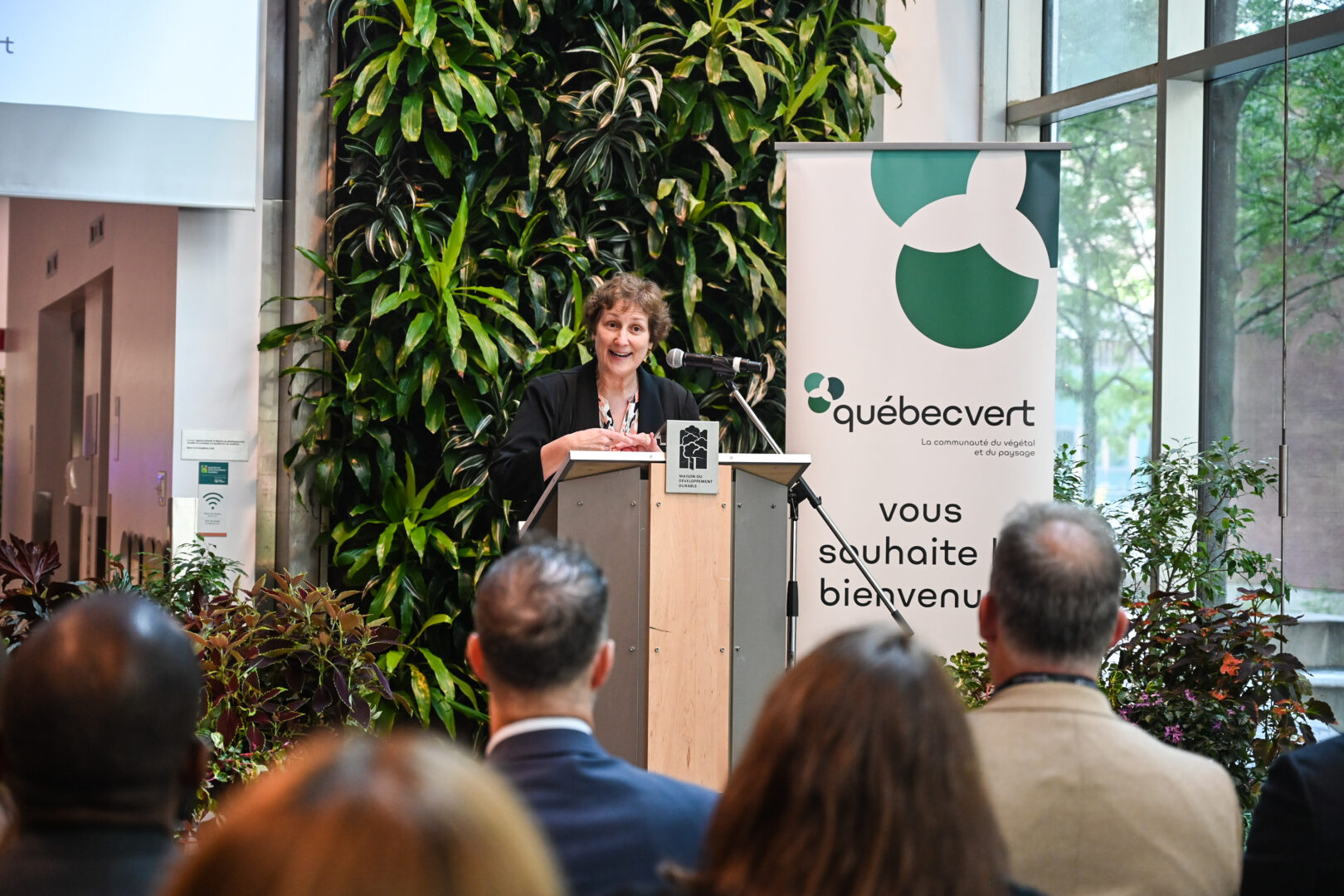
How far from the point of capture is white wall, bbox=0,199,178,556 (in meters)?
5.12

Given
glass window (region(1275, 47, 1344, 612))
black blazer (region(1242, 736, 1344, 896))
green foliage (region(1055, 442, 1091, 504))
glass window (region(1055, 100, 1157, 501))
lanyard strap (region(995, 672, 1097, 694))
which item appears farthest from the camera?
glass window (region(1055, 100, 1157, 501))

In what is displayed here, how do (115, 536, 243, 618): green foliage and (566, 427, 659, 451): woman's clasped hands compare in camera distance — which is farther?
(115, 536, 243, 618): green foliage

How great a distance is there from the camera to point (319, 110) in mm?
5012

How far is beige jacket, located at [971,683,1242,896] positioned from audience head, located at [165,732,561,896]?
1010 millimetres

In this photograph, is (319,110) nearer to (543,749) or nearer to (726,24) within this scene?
(726,24)

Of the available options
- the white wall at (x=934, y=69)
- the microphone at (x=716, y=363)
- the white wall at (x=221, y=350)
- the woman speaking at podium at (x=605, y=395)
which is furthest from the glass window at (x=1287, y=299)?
the white wall at (x=221, y=350)

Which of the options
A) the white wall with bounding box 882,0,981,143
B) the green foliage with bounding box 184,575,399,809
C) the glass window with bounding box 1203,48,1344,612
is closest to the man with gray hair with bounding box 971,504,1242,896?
the green foliage with bounding box 184,575,399,809

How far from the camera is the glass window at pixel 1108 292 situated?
5.22 meters

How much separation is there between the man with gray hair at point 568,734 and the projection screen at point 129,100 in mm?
3275

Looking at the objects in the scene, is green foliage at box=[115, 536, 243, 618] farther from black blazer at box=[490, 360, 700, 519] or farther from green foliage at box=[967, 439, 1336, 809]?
green foliage at box=[967, 439, 1336, 809]

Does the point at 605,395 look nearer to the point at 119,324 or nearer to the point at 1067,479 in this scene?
the point at 1067,479

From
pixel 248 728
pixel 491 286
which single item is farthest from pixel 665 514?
pixel 491 286

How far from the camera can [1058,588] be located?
1604 mm

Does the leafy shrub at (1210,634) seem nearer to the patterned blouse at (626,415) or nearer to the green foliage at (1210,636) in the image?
the green foliage at (1210,636)
